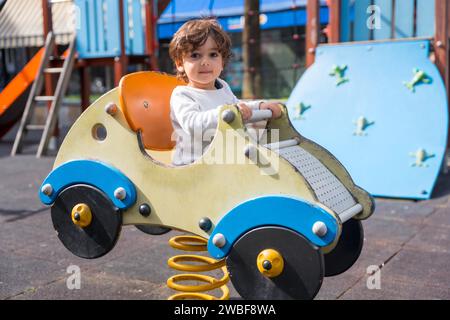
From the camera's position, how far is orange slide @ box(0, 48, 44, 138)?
821cm

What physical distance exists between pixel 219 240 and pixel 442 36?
14.4 feet

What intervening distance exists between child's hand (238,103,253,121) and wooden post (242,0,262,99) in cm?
731

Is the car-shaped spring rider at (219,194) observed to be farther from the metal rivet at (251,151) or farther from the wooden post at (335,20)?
the wooden post at (335,20)

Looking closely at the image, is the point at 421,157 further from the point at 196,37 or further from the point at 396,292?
the point at 196,37

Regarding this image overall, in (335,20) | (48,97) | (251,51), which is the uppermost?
(335,20)

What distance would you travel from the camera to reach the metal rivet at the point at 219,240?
1714mm

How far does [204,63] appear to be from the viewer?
1.91 metres

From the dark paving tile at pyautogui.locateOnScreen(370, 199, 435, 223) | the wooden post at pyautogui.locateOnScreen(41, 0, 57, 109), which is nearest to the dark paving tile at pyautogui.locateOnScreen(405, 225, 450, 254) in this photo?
the dark paving tile at pyautogui.locateOnScreen(370, 199, 435, 223)


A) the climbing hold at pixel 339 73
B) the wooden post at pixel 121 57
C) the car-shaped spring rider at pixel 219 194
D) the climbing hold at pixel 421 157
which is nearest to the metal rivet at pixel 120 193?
the car-shaped spring rider at pixel 219 194

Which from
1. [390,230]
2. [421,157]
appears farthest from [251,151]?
[421,157]

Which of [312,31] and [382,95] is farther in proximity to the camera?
[312,31]

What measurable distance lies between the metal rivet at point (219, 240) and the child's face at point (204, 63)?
567mm
